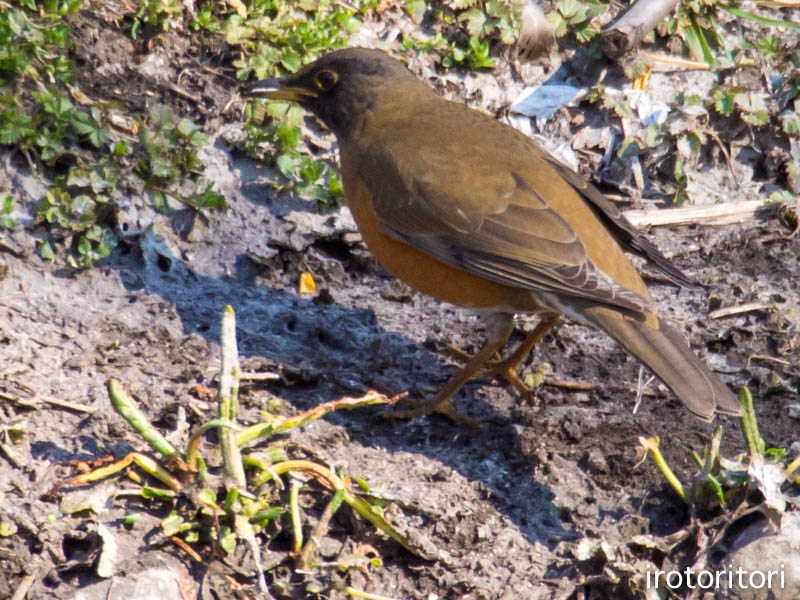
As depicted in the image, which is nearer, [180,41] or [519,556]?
[519,556]

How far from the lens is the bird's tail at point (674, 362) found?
4.23 metres

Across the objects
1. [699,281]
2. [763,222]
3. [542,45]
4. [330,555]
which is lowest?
[330,555]

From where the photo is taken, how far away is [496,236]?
484cm

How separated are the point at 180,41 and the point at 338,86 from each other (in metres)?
1.22

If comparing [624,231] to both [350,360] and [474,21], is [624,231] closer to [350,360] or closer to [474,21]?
[350,360]

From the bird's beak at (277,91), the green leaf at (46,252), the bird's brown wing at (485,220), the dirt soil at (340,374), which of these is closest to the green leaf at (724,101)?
the dirt soil at (340,374)

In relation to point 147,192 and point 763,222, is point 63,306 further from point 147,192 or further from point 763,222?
point 763,222

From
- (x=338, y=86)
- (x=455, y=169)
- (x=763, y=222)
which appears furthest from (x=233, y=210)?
(x=763, y=222)

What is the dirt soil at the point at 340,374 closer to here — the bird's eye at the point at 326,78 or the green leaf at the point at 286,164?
the green leaf at the point at 286,164

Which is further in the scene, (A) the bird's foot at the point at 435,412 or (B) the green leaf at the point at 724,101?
(B) the green leaf at the point at 724,101

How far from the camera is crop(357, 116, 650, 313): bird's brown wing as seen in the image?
470 cm

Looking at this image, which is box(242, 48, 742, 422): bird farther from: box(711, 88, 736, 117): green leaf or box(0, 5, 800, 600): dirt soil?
box(711, 88, 736, 117): green leaf

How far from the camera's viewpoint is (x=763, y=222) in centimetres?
641

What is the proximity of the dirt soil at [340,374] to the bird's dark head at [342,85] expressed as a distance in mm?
492
